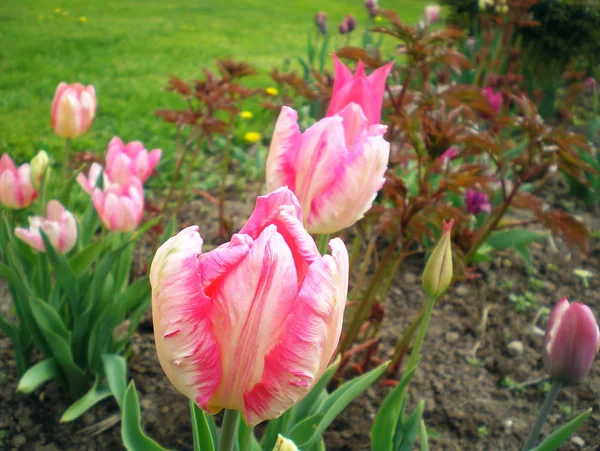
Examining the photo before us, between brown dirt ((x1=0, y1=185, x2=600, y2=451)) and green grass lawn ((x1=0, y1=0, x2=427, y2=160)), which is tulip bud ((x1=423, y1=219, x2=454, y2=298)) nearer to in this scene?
brown dirt ((x1=0, y1=185, x2=600, y2=451))

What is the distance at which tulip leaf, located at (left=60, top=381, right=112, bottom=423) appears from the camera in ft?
5.07

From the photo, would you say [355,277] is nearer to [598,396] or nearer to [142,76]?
[598,396]

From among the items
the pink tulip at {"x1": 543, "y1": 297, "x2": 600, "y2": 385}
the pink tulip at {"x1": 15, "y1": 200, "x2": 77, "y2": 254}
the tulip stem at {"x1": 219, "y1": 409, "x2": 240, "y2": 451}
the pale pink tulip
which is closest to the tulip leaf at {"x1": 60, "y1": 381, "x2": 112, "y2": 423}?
the pink tulip at {"x1": 15, "y1": 200, "x2": 77, "y2": 254}

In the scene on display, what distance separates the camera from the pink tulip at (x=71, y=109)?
5.67 ft

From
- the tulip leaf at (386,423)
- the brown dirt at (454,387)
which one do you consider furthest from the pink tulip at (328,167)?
the brown dirt at (454,387)

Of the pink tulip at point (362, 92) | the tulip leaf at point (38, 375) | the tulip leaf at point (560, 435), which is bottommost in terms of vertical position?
the tulip leaf at point (38, 375)

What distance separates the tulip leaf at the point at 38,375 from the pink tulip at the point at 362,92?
3.24ft

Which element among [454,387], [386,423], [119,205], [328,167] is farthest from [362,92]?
[454,387]

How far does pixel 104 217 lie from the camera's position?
5.28 feet

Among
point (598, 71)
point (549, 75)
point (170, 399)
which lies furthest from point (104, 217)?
point (598, 71)

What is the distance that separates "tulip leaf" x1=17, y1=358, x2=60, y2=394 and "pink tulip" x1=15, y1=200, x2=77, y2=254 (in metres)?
0.30

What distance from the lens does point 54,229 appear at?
61.9 inches

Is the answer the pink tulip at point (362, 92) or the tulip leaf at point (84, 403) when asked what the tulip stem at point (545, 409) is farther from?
the tulip leaf at point (84, 403)

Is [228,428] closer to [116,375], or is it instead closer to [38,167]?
[116,375]
